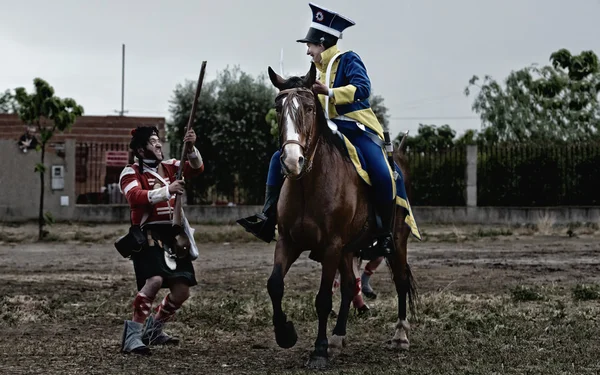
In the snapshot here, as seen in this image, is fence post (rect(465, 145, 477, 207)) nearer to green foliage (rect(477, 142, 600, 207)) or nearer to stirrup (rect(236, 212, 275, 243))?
green foliage (rect(477, 142, 600, 207))

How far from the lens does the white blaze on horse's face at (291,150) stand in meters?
6.96

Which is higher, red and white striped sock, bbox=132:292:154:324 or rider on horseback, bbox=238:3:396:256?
rider on horseback, bbox=238:3:396:256

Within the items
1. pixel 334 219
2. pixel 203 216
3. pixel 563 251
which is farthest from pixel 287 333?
pixel 203 216

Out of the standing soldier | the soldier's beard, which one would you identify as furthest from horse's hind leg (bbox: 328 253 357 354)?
the soldier's beard

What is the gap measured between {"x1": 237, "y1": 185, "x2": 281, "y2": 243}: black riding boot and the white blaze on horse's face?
1032 mm

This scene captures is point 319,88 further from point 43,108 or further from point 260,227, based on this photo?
point 43,108

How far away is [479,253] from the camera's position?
736 inches

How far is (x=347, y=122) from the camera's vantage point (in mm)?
8438

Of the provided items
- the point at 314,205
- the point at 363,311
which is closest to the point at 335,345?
the point at 314,205

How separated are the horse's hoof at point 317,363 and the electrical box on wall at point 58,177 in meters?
21.7

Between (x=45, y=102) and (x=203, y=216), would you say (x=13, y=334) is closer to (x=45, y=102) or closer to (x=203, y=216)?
(x=45, y=102)

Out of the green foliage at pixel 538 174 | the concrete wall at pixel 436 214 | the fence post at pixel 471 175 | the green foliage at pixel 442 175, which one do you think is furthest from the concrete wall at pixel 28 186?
the green foliage at pixel 538 174

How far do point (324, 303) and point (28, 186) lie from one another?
72.4ft

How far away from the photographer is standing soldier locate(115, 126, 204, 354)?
806 cm
